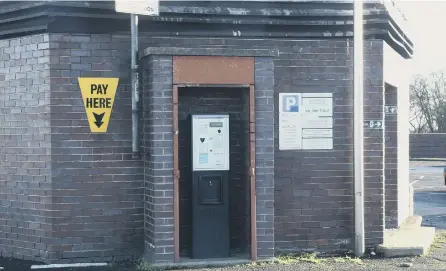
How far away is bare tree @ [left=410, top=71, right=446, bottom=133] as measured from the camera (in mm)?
43562

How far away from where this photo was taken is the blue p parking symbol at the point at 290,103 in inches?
332

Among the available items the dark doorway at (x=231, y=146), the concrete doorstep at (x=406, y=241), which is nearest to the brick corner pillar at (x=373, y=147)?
the concrete doorstep at (x=406, y=241)

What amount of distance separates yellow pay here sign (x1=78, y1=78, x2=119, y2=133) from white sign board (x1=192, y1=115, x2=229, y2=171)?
108 cm

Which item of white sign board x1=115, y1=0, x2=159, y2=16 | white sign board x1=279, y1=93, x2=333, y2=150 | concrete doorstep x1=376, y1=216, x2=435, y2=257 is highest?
white sign board x1=115, y1=0, x2=159, y2=16

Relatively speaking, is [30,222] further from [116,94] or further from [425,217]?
[425,217]

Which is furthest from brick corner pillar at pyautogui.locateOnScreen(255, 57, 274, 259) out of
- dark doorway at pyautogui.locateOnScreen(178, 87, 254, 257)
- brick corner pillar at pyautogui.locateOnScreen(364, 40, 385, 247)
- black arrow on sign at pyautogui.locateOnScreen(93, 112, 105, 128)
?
black arrow on sign at pyautogui.locateOnScreen(93, 112, 105, 128)

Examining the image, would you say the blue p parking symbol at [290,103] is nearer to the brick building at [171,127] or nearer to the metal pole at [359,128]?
the brick building at [171,127]

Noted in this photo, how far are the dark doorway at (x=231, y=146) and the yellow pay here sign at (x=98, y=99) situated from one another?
0.86m

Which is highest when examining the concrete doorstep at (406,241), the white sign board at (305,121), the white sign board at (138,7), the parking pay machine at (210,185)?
the white sign board at (138,7)

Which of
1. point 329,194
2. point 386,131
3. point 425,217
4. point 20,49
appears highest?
point 20,49

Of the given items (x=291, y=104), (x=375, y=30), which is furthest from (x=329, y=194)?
(x=375, y=30)

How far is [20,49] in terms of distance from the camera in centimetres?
834

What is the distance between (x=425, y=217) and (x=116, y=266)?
733cm

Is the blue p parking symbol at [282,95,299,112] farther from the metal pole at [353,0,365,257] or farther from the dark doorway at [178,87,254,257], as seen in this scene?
the metal pole at [353,0,365,257]
